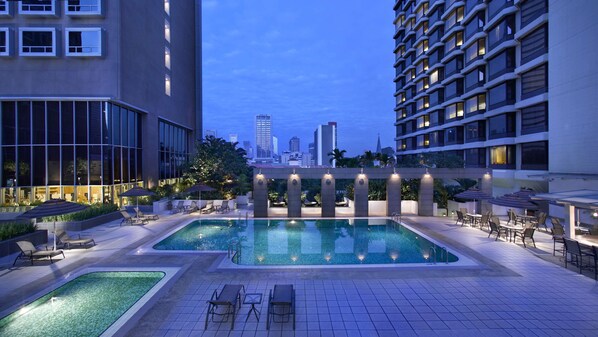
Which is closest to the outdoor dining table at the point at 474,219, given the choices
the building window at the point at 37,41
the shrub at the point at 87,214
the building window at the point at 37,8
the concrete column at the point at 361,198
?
the concrete column at the point at 361,198

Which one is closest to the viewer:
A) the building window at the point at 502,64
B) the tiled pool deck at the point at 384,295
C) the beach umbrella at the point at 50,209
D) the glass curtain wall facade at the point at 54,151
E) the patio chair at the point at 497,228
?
the tiled pool deck at the point at 384,295

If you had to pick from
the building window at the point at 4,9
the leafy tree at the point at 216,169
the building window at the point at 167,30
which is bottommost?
the leafy tree at the point at 216,169

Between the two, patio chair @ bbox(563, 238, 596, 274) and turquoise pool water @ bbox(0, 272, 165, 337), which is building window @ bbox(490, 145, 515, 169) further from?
turquoise pool water @ bbox(0, 272, 165, 337)

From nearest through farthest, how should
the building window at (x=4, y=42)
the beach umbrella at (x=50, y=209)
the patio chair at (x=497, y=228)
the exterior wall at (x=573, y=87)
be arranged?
the beach umbrella at (x=50, y=209)
the patio chair at (x=497, y=228)
the exterior wall at (x=573, y=87)
the building window at (x=4, y=42)

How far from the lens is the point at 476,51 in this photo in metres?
31.8

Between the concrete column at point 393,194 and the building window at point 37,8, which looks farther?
the building window at point 37,8

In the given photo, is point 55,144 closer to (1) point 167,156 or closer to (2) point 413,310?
(1) point 167,156

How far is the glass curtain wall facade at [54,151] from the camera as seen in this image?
73.3ft

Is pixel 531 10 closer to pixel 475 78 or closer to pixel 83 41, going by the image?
pixel 475 78

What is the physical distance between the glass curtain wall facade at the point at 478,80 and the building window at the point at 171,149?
32488 mm

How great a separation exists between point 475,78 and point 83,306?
3710 centimetres

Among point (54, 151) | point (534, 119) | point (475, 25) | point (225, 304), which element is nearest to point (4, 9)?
point (54, 151)

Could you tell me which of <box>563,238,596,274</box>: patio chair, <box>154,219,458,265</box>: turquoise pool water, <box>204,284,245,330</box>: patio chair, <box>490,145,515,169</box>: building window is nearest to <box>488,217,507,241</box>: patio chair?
<box>154,219,458,265</box>: turquoise pool water

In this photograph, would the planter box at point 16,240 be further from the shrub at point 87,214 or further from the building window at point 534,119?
the building window at point 534,119
